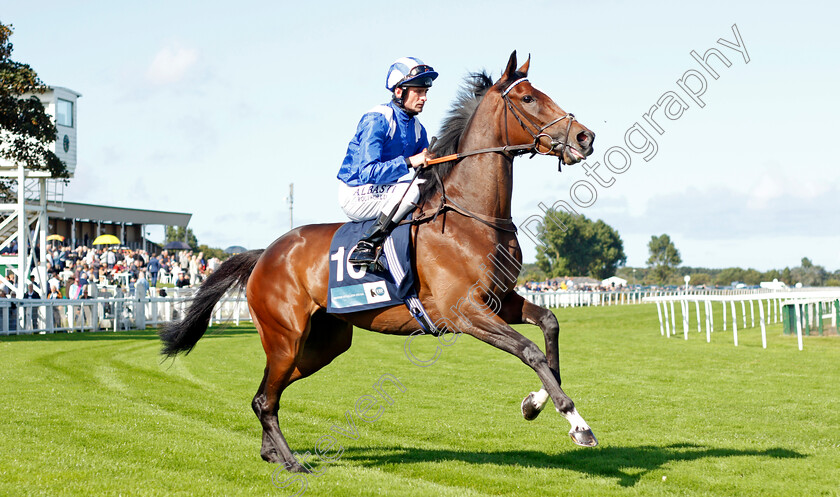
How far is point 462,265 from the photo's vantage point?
4.57 metres

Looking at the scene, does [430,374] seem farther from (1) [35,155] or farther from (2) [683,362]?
(1) [35,155]

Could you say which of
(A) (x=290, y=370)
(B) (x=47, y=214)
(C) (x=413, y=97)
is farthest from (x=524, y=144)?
(B) (x=47, y=214)

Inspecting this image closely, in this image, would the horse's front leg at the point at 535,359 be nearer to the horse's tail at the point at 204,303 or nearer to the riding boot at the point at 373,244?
the riding boot at the point at 373,244

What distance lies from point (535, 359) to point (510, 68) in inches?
70.2

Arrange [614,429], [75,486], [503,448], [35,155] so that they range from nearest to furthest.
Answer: [75,486] < [503,448] < [614,429] < [35,155]

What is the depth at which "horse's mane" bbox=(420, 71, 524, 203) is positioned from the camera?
16.1 feet

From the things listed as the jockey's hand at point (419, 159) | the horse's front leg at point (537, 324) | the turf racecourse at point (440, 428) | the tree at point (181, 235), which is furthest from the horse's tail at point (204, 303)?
the tree at point (181, 235)

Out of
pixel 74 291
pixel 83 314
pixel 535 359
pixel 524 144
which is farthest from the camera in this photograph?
pixel 74 291

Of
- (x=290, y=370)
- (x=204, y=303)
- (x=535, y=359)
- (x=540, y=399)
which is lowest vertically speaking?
(x=540, y=399)

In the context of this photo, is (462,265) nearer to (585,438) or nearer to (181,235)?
(585,438)

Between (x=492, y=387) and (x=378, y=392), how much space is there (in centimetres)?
133

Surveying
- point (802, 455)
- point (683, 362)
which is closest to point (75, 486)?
point (802, 455)

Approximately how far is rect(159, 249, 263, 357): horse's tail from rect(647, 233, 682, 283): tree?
89137 mm

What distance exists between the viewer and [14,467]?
4574 mm
